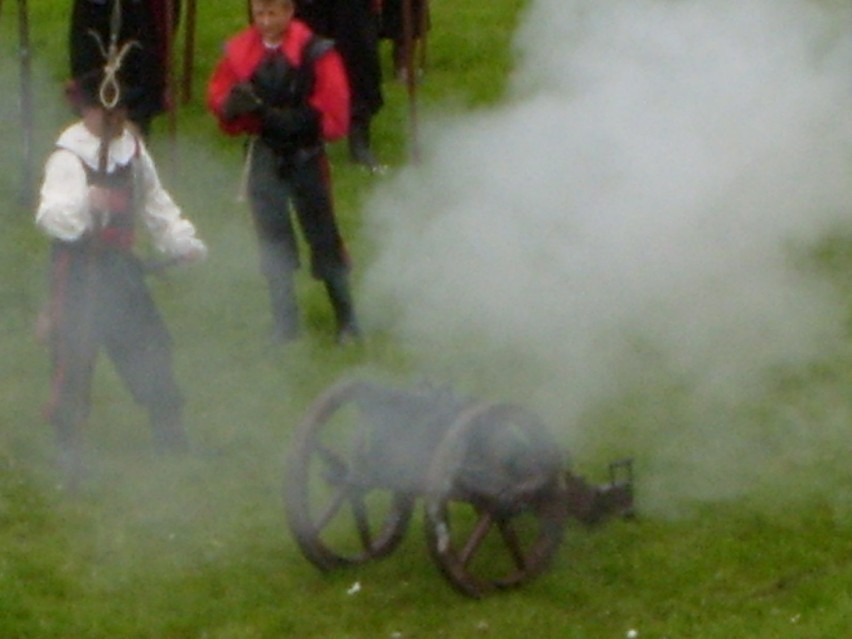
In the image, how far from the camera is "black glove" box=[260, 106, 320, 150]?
33.8 feet

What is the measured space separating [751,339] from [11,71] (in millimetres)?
6556

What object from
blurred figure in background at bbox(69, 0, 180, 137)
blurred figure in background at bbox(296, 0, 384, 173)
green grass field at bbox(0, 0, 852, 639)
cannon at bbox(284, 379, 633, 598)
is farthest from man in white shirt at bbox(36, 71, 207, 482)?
blurred figure in background at bbox(296, 0, 384, 173)

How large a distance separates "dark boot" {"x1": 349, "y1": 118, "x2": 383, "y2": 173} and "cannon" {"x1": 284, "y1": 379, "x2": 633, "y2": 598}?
5.18 meters

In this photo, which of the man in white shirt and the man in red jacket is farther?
the man in red jacket

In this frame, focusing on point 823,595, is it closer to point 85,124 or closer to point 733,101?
point 733,101

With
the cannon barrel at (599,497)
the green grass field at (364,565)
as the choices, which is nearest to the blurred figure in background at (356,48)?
the green grass field at (364,565)

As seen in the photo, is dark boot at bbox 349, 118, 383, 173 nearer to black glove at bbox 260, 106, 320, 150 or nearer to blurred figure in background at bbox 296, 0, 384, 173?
blurred figure in background at bbox 296, 0, 384, 173

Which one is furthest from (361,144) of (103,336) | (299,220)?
(103,336)

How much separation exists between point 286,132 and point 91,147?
161 cm

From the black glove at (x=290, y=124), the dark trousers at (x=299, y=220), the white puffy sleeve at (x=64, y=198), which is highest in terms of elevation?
the black glove at (x=290, y=124)

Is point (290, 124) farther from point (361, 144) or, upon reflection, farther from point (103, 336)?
point (361, 144)

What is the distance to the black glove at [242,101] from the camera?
10.3 m

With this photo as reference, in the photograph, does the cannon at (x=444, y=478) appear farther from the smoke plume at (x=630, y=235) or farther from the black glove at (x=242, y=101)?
the black glove at (x=242, y=101)

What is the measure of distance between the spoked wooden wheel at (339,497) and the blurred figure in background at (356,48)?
4.89m
